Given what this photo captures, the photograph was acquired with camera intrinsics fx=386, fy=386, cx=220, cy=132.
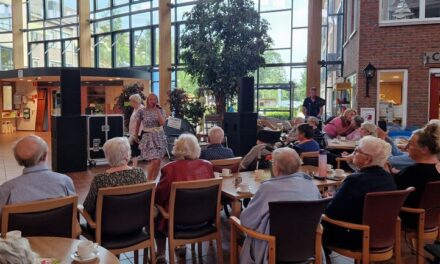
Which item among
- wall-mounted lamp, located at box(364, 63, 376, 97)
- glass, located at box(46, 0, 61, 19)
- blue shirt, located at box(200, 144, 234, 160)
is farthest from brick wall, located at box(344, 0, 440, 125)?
glass, located at box(46, 0, 61, 19)

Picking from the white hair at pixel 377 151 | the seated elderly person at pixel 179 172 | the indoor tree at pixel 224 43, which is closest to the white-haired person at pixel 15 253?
the seated elderly person at pixel 179 172

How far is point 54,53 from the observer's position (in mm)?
20094

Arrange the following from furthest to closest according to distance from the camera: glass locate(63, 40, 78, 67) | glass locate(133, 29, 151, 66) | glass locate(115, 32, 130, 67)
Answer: glass locate(63, 40, 78, 67)
glass locate(115, 32, 130, 67)
glass locate(133, 29, 151, 66)

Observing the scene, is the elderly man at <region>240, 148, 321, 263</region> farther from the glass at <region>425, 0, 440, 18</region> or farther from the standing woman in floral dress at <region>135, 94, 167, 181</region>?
the glass at <region>425, 0, 440, 18</region>

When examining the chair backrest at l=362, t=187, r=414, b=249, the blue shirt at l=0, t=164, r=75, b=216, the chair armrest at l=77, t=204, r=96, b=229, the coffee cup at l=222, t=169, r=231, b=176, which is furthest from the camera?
the coffee cup at l=222, t=169, r=231, b=176

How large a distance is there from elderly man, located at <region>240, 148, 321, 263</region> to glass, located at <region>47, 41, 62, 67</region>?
19.7m

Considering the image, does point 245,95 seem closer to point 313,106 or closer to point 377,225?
point 313,106

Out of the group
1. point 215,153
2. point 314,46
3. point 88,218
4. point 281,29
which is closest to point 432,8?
point 314,46

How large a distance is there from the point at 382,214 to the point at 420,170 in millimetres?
757

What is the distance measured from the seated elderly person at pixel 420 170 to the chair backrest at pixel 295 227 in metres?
1.14

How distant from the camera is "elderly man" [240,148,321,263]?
8.21 feet

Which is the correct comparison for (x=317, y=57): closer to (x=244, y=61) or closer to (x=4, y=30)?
(x=244, y=61)

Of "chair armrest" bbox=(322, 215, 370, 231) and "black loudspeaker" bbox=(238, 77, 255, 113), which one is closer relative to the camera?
"chair armrest" bbox=(322, 215, 370, 231)

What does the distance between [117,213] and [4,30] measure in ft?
69.6
